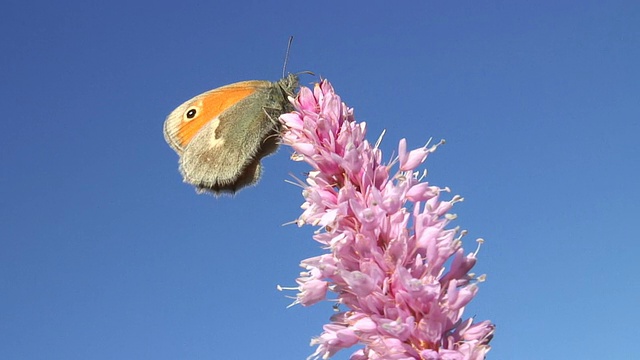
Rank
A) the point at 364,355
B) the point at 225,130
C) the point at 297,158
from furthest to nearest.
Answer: the point at 225,130
the point at 297,158
the point at 364,355

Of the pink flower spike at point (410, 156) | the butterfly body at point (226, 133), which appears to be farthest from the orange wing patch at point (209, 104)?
the pink flower spike at point (410, 156)

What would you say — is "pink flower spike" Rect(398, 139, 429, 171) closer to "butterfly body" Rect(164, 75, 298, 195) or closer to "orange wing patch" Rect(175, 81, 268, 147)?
"butterfly body" Rect(164, 75, 298, 195)

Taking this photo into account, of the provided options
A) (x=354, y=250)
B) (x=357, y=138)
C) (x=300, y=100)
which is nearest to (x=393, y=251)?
(x=354, y=250)

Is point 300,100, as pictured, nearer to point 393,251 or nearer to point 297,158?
point 297,158

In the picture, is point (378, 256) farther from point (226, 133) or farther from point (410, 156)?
point (226, 133)

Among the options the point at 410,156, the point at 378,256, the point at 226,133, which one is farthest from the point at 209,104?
the point at 378,256

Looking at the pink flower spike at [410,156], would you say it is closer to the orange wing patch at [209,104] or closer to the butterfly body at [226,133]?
the butterfly body at [226,133]
